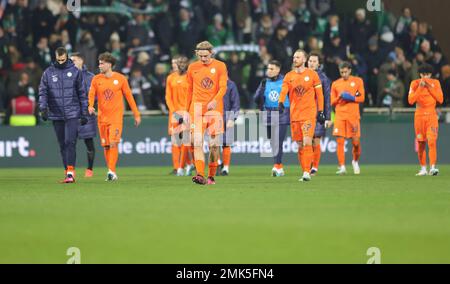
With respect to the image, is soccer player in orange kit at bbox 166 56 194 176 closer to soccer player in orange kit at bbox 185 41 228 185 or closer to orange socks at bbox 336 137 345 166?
orange socks at bbox 336 137 345 166

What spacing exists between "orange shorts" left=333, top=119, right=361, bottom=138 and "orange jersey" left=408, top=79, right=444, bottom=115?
145 cm

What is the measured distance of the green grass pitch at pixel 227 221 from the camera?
31.6 ft

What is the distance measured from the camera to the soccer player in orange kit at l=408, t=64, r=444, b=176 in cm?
2186

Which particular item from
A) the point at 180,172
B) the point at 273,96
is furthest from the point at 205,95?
the point at 180,172

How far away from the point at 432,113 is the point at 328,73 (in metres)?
5.94

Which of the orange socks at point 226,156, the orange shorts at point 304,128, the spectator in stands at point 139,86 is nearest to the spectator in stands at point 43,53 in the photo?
the spectator in stands at point 139,86

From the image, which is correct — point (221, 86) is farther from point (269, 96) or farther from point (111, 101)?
point (269, 96)

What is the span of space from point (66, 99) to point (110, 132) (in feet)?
4.61

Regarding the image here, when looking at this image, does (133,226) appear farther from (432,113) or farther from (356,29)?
(356,29)

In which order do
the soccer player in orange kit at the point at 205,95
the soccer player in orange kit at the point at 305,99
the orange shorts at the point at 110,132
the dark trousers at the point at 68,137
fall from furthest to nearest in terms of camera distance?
the orange shorts at the point at 110,132 < the soccer player in orange kit at the point at 305,99 < the dark trousers at the point at 68,137 < the soccer player in orange kit at the point at 205,95

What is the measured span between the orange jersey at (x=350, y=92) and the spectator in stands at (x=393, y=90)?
16.9 feet

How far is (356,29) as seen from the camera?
2862 cm

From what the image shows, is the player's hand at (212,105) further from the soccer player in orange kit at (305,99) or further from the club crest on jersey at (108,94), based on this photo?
the club crest on jersey at (108,94)
